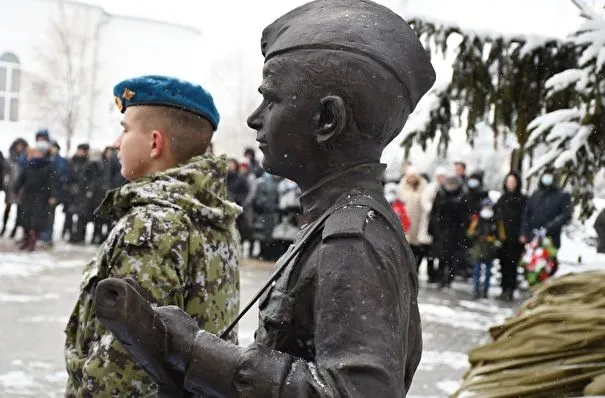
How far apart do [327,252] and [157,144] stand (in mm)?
1451

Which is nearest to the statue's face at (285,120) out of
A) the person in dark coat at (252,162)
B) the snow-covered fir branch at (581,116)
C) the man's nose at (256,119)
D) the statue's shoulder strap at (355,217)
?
the man's nose at (256,119)

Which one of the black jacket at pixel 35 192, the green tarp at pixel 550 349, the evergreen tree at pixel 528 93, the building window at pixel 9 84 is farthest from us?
the building window at pixel 9 84

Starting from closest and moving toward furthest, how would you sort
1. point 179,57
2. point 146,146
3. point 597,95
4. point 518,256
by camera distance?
point 146,146
point 597,95
point 518,256
point 179,57

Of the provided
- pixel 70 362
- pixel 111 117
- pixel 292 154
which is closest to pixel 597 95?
pixel 70 362

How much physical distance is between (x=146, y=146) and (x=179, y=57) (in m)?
31.7

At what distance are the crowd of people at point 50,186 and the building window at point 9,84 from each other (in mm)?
15566

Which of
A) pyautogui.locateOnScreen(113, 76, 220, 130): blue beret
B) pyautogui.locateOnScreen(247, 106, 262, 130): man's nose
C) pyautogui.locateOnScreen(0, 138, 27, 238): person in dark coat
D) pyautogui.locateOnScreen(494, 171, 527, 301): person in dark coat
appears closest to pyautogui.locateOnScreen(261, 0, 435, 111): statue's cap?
pyautogui.locateOnScreen(247, 106, 262, 130): man's nose

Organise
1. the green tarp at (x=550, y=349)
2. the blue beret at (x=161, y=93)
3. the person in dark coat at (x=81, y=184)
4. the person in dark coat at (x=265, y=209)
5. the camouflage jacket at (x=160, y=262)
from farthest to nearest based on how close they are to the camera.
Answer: the person in dark coat at (x=81, y=184), the person in dark coat at (x=265, y=209), the green tarp at (x=550, y=349), the blue beret at (x=161, y=93), the camouflage jacket at (x=160, y=262)

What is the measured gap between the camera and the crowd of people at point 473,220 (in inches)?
460

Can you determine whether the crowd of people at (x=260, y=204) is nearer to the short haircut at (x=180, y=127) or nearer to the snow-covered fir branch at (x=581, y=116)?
the snow-covered fir branch at (x=581, y=116)

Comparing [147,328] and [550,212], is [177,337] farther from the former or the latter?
[550,212]

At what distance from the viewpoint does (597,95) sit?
20.5 feet

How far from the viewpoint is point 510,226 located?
11.9 meters

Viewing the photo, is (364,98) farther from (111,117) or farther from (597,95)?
(111,117)
